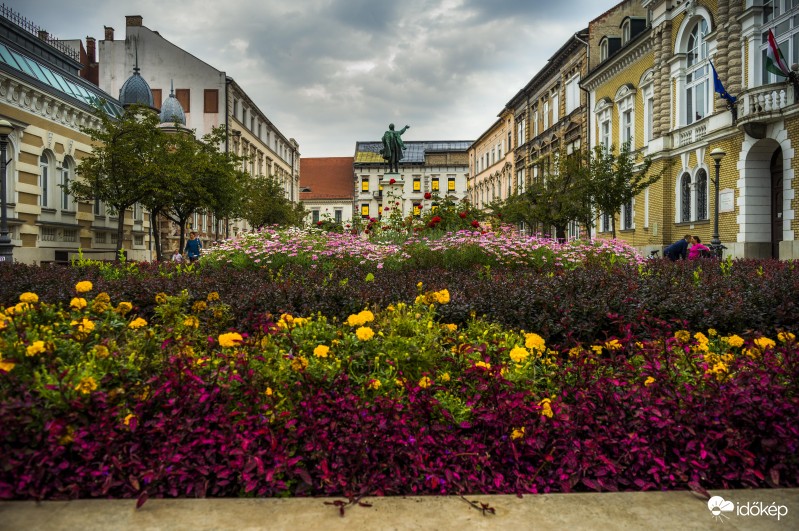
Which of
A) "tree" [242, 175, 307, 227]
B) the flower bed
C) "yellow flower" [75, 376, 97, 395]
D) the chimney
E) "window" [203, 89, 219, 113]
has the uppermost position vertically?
the chimney

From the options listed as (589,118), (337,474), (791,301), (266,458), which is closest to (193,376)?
(266,458)

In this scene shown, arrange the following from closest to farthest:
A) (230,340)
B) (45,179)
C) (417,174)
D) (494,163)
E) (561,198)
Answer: (230,340) → (45,179) → (561,198) → (494,163) → (417,174)

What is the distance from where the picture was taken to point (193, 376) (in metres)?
3.23

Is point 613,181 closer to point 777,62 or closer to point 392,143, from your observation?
point 777,62

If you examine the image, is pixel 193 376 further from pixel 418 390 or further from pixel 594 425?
pixel 594 425

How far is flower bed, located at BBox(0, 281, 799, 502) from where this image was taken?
2840mm

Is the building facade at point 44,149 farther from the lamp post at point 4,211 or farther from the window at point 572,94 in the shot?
the window at point 572,94

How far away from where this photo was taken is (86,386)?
2.96 metres

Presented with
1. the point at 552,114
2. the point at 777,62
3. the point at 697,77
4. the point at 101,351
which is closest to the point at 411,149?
the point at 552,114

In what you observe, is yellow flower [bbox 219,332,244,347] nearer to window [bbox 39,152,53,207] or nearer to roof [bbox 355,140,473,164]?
window [bbox 39,152,53,207]

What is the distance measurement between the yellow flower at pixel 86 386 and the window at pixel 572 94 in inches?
1433

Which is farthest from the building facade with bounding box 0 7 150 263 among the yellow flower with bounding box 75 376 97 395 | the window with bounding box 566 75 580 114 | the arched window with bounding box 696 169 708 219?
the window with bounding box 566 75 580 114

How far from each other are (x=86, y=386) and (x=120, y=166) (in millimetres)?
23995

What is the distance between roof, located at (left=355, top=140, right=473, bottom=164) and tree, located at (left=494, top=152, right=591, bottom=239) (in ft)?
190
